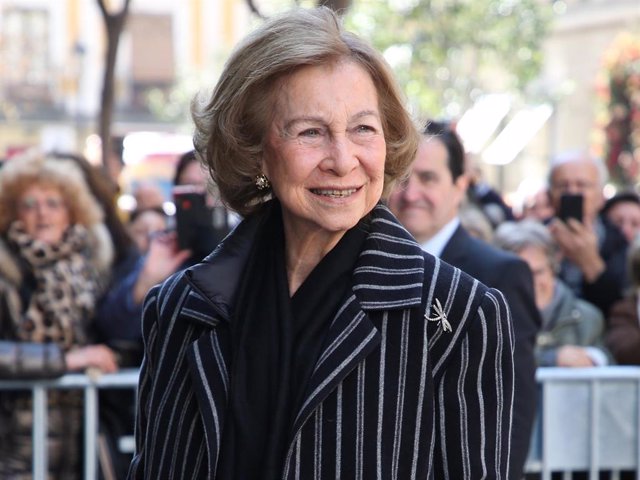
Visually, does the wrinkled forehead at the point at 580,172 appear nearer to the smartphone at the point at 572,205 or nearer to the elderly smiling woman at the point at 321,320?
the smartphone at the point at 572,205

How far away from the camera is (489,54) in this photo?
27.7 meters

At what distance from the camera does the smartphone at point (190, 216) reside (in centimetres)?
538

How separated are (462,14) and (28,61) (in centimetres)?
2382

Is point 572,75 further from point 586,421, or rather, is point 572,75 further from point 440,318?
point 440,318

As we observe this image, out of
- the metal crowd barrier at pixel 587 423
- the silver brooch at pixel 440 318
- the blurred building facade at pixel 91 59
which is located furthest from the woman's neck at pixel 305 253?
the blurred building facade at pixel 91 59

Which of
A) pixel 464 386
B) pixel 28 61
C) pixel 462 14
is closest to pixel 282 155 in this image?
pixel 464 386

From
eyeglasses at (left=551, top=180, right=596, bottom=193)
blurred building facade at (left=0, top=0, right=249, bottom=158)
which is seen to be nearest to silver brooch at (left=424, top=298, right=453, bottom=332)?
eyeglasses at (left=551, top=180, right=596, bottom=193)

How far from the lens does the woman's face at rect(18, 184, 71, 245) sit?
5512mm

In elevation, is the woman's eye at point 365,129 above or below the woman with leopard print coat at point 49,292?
above

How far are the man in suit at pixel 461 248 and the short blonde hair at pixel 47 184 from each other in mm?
1451

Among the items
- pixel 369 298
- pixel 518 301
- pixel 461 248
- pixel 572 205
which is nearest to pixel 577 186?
pixel 572 205

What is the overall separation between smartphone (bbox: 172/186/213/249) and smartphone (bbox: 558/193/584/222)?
7.00 feet

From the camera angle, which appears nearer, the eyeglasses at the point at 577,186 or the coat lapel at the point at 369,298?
the coat lapel at the point at 369,298

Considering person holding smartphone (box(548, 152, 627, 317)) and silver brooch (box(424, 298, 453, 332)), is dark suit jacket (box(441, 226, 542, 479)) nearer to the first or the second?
silver brooch (box(424, 298, 453, 332))
